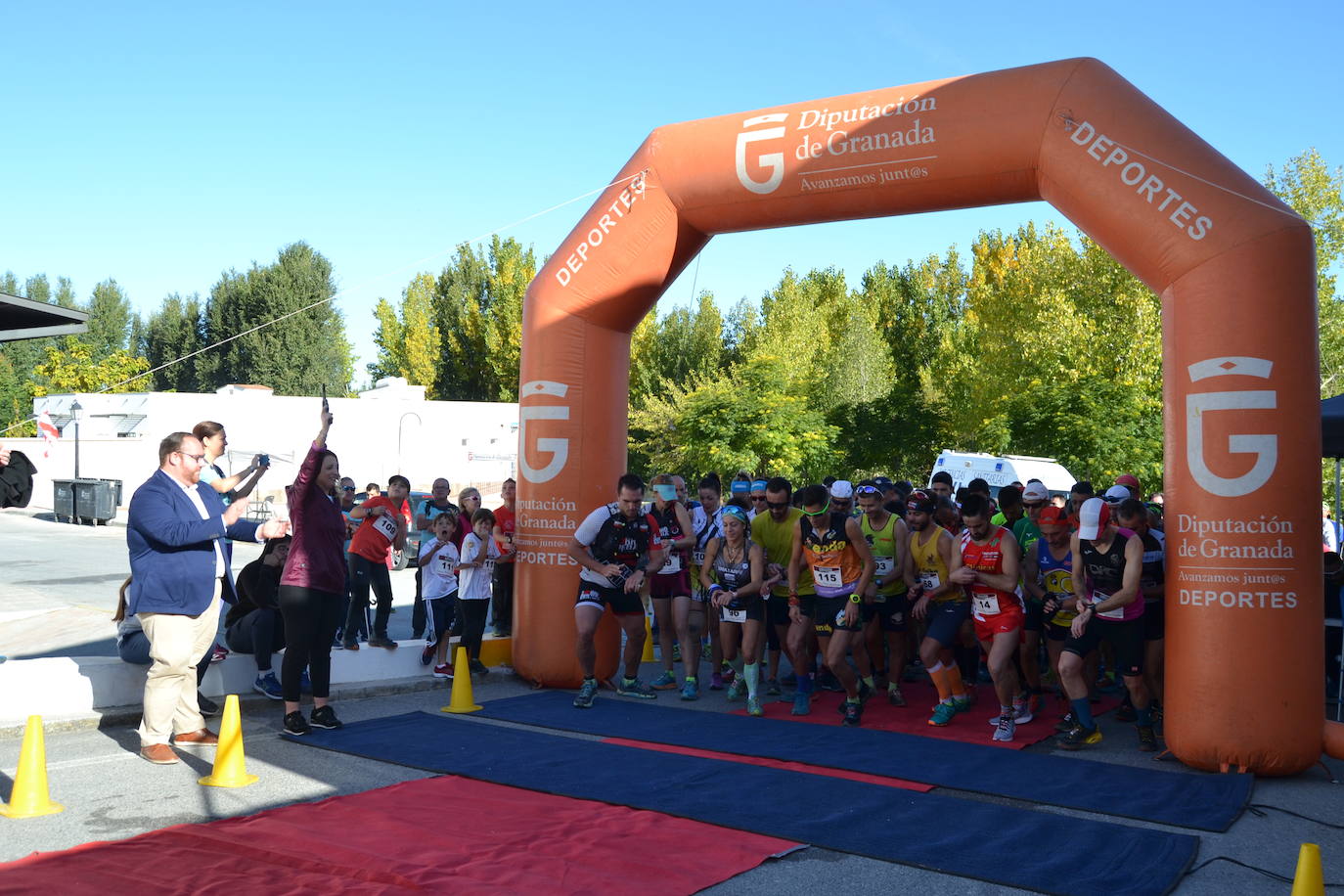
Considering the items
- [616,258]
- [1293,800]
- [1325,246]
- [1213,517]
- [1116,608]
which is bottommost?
[1293,800]

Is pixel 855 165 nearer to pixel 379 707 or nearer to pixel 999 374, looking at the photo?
pixel 379 707

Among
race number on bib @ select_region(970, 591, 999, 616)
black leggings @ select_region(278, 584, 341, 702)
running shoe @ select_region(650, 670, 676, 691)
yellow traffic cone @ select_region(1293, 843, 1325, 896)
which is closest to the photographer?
yellow traffic cone @ select_region(1293, 843, 1325, 896)

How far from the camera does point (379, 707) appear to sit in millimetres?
8352

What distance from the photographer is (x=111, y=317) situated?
67.2 metres

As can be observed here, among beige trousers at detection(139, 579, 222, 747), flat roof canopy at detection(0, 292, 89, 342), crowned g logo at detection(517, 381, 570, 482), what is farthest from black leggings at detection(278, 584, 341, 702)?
flat roof canopy at detection(0, 292, 89, 342)

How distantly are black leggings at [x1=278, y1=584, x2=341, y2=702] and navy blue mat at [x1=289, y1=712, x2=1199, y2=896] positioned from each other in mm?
370

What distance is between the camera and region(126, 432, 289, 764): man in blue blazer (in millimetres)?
6402

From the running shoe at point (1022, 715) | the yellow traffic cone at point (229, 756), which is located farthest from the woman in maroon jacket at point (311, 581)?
the running shoe at point (1022, 715)

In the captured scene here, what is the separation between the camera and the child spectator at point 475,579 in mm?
9430

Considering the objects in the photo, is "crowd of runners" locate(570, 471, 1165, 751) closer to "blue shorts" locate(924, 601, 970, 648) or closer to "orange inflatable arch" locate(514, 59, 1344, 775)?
"blue shorts" locate(924, 601, 970, 648)

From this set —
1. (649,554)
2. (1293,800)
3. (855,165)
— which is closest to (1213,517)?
(1293,800)

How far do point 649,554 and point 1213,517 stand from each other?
4255mm

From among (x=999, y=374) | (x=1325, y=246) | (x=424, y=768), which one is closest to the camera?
(x=424, y=768)

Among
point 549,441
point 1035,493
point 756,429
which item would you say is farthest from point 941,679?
point 756,429
